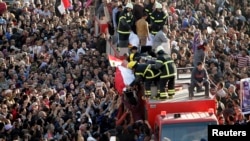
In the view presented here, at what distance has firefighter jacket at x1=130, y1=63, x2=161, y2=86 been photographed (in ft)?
67.8

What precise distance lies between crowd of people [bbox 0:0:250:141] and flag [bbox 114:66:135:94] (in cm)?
32

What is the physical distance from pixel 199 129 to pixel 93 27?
12.7 metres

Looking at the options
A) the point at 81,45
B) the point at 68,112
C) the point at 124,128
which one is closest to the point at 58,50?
the point at 81,45

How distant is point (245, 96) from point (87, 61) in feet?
23.8

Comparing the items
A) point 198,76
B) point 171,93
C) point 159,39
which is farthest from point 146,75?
point 159,39

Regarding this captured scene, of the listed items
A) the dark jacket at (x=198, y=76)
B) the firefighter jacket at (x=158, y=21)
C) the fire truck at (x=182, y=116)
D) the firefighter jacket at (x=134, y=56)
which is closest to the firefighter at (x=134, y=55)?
the firefighter jacket at (x=134, y=56)

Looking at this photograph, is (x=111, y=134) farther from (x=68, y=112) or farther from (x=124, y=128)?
(x=68, y=112)

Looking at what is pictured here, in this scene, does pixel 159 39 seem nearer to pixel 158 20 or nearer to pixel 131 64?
pixel 158 20

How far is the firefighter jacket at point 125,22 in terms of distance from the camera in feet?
86.5

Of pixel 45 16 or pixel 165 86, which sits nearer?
pixel 165 86

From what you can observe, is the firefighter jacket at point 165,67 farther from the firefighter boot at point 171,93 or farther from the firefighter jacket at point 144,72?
the firefighter boot at point 171,93

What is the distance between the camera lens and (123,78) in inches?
870

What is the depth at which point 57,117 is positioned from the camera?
78.0 ft

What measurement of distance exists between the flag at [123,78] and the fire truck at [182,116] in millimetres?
1304
